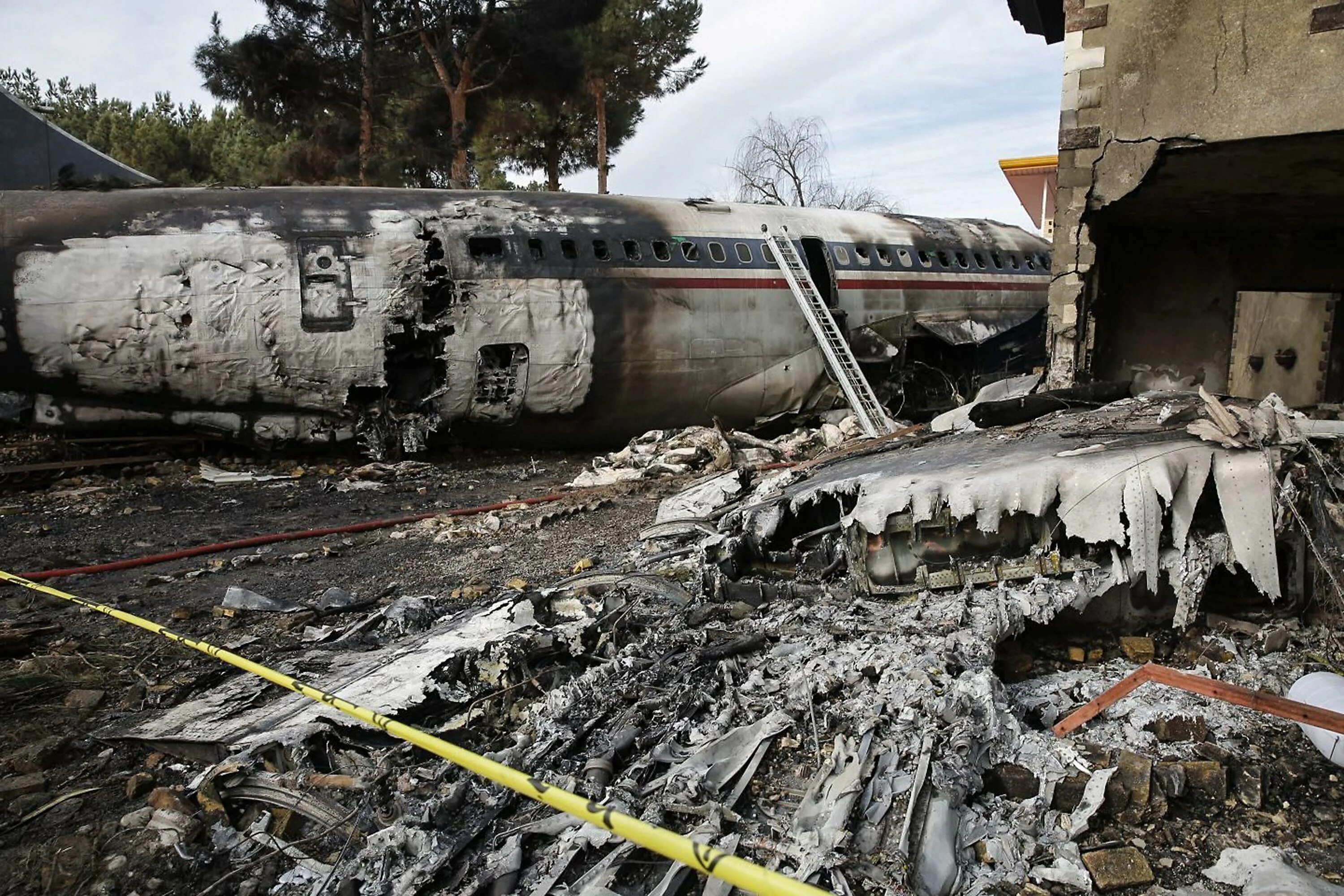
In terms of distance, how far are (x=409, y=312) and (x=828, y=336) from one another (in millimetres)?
6847

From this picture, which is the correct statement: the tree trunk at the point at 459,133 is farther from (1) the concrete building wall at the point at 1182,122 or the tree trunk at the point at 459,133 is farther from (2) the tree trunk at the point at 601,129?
(1) the concrete building wall at the point at 1182,122

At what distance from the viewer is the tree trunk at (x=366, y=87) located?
20781 mm

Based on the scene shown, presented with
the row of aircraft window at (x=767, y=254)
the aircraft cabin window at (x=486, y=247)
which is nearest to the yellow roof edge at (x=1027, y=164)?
the row of aircraft window at (x=767, y=254)

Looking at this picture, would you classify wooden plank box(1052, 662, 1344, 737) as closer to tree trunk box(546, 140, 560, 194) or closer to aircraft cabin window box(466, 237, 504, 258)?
aircraft cabin window box(466, 237, 504, 258)

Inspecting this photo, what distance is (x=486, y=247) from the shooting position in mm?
11953

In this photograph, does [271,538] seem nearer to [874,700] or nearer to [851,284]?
[874,700]

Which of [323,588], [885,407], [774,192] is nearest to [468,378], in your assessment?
[323,588]

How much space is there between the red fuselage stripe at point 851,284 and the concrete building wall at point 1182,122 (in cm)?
457

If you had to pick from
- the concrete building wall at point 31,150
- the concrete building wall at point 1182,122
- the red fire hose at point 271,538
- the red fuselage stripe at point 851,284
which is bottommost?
the red fire hose at point 271,538

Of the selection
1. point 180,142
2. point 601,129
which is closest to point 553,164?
point 601,129

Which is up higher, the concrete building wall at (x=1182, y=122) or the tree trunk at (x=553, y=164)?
the tree trunk at (x=553, y=164)

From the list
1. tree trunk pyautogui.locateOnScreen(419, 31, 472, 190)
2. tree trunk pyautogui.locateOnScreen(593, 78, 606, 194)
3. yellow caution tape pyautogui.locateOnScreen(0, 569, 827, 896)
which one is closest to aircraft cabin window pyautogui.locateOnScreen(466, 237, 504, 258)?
yellow caution tape pyautogui.locateOnScreen(0, 569, 827, 896)

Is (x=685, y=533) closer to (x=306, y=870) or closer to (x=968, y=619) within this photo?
(x=968, y=619)

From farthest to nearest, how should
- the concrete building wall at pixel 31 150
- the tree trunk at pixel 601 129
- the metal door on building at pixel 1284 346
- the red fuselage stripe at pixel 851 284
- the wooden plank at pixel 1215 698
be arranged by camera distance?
the tree trunk at pixel 601 129, the concrete building wall at pixel 31 150, the metal door on building at pixel 1284 346, the red fuselage stripe at pixel 851 284, the wooden plank at pixel 1215 698
